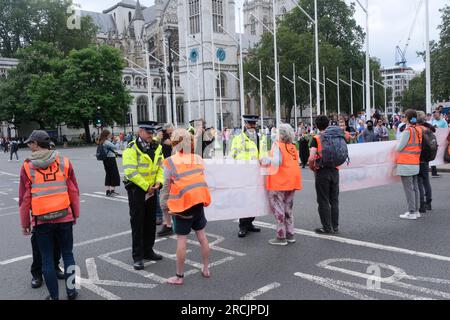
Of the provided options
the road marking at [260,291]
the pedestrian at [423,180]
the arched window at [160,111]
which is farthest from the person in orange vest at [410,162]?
the arched window at [160,111]

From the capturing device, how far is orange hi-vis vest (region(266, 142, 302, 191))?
696cm

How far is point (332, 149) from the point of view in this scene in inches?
292

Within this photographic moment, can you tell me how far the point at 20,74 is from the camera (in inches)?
2189

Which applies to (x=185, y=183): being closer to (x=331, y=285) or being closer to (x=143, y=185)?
(x=143, y=185)

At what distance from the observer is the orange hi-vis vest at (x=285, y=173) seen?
22.8 ft

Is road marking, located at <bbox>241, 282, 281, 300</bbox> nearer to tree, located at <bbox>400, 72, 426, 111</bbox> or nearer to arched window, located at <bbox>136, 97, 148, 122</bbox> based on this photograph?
arched window, located at <bbox>136, 97, 148, 122</bbox>

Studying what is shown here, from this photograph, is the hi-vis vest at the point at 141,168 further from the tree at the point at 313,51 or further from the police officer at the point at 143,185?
the tree at the point at 313,51

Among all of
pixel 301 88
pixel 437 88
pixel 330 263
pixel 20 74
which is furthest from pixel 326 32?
pixel 330 263

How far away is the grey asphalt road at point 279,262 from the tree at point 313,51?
45.3 m

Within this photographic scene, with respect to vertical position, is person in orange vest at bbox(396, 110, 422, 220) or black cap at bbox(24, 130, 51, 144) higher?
black cap at bbox(24, 130, 51, 144)

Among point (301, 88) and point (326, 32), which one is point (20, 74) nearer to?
point (301, 88)

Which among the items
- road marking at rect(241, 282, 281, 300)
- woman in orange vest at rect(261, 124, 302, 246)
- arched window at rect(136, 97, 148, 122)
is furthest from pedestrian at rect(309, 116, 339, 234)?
arched window at rect(136, 97, 148, 122)
